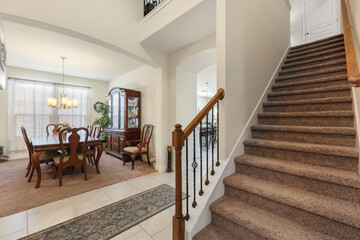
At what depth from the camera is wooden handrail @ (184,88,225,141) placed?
1324mm

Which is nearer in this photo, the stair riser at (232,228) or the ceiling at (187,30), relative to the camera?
the stair riser at (232,228)

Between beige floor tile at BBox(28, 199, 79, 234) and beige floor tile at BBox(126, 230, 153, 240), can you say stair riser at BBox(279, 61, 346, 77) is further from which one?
beige floor tile at BBox(28, 199, 79, 234)

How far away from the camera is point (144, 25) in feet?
9.71

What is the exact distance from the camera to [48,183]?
2.87 metres

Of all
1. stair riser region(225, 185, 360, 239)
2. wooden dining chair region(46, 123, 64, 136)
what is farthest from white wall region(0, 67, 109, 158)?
stair riser region(225, 185, 360, 239)

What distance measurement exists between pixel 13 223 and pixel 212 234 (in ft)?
7.32

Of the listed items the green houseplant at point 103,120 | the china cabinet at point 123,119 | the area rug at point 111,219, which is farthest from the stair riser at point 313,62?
the green houseplant at point 103,120

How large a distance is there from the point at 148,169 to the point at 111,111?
2441 millimetres

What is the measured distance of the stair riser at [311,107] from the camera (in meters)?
1.83

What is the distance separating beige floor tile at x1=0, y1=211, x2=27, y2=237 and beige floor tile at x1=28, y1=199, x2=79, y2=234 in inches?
2.3

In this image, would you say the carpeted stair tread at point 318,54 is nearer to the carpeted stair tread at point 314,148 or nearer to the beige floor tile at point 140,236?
the carpeted stair tread at point 314,148

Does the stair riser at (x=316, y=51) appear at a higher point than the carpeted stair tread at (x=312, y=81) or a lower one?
higher

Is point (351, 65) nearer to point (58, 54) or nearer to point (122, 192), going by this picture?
point (122, 192)

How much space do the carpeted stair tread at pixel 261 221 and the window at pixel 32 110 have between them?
Answer: 5905 millimetres
